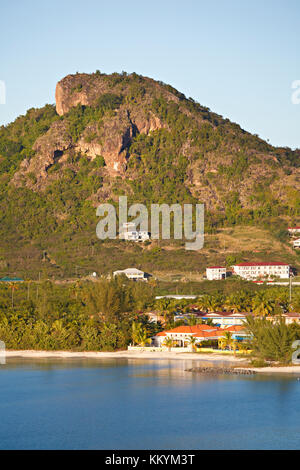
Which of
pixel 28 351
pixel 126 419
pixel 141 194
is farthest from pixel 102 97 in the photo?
pixel 126 419

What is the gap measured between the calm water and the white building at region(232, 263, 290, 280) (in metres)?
46.1

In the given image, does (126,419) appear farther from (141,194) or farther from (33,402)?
(141,194)

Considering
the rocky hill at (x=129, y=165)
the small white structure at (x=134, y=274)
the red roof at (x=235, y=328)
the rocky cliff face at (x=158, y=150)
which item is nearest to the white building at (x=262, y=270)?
the small white structure at (x=134, y=274)

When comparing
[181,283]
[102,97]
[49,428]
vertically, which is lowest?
[49,428]

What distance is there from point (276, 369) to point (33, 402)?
18.3m

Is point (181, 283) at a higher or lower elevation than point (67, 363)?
higher

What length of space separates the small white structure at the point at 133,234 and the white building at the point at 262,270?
869 inches

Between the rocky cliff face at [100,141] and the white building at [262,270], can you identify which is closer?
the white building at [262,270]

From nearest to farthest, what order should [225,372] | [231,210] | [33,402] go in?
1. [33,402]
2. [225,372]
3. [231,210]

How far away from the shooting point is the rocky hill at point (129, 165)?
431 ft

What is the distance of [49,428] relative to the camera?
43.2 m

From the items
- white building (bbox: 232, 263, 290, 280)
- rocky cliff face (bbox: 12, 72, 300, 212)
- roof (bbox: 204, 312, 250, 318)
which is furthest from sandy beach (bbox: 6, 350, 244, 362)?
rocky cliff face (bbox: 12, 72, 300, 212)

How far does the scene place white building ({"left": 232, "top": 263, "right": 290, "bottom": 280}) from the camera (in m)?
107

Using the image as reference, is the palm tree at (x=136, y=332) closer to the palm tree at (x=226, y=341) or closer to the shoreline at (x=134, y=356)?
the shoreline at (x=134, y=356)
